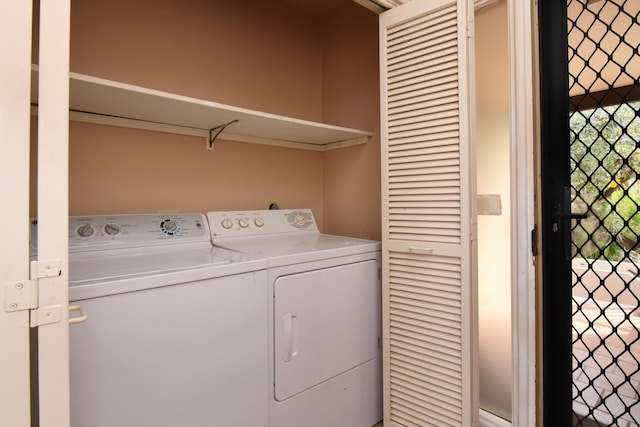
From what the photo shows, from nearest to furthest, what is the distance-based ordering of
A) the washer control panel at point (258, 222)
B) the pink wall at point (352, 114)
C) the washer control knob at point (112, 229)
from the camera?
the washer control knob at point (112, 229) → the washer control panel at point (258, 222) → the pink wall at point (352, 114)

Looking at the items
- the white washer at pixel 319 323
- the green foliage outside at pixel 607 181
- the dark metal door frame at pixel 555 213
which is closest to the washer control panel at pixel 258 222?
the white washer at pixel 319 323

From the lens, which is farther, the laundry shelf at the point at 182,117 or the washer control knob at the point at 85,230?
the washer control knob at the point at 85,230

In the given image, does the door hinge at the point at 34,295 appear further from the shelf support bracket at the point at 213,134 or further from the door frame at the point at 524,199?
the door frame at the point at 524,199

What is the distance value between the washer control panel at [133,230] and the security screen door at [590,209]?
5.77ft

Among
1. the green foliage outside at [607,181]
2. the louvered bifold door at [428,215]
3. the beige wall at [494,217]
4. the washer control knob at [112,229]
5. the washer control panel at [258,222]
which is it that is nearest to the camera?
the green foliage outside at [607,181]

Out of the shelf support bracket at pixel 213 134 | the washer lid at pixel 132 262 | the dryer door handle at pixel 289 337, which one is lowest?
the dryer door handle at pixel 289 337

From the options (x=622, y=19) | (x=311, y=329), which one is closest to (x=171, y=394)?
(x=311, y=329)

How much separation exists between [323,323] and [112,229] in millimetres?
1110

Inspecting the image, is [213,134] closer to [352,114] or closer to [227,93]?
[227,93]

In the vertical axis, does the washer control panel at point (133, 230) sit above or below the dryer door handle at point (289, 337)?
above

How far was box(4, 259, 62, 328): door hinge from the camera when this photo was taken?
72 cm

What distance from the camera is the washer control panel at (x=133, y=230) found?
144cm

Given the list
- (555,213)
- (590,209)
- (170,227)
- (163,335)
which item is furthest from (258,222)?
(590,209)

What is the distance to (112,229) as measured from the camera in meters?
1.54
